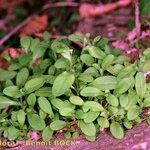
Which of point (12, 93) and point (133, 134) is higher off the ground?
point (12, 93)

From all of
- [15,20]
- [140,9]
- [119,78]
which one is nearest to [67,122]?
[119,78]

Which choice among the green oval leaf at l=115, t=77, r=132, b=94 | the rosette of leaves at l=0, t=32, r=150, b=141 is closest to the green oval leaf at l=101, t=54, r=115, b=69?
the rosette of leaves at l=0, t=32, r=150, b=141

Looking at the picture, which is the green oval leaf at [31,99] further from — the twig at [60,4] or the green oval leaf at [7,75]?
the twig at [60,4]

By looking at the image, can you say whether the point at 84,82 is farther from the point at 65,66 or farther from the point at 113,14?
the point at 113,14

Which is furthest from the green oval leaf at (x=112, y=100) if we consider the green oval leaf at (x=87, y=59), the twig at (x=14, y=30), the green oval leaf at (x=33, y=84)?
the twig at (x=14, y=30)

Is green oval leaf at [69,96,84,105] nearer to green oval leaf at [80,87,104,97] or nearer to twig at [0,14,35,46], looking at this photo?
green oval leaf at [80,87,104,97]

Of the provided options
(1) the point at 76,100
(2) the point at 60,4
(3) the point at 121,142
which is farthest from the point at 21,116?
(2) the point at 60,4
